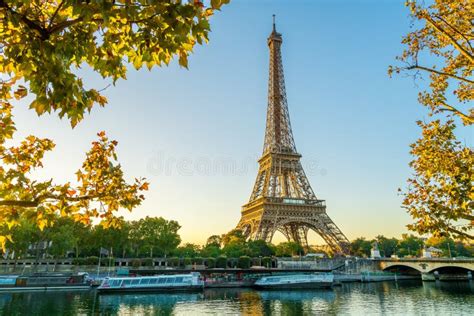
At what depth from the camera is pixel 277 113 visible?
78.8 m

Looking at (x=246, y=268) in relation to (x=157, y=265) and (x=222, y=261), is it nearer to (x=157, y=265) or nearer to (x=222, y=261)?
(x=222, y=261)

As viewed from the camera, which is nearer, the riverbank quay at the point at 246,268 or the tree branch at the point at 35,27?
the tree branch at the point at 35,27

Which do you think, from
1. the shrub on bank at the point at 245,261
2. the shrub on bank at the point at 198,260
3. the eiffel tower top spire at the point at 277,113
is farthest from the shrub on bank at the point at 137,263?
the eiffel tower top spire at the point at 277,113

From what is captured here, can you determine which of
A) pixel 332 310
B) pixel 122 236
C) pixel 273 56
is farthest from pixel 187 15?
pixel 273 56

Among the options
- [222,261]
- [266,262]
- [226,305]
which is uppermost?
[222,261]

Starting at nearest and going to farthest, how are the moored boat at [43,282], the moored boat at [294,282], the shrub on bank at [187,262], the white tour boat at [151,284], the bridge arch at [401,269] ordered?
the moored boat at [43,282], the white tour boat at [151,284], the moored boat at [294,282], the shrub on bank at [187,262], the bridge arch at [401,269]

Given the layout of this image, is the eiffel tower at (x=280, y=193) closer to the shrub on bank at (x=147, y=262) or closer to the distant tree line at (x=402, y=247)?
the shrub on bank at (x=147, y=262)

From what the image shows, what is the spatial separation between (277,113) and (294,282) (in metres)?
41.7

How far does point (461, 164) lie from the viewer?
793 centimetres

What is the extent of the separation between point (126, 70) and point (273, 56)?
81916mm

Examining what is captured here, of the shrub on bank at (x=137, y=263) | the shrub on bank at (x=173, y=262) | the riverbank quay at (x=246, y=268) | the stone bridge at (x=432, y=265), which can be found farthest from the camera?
the shrub on bank at (x=173, y=262)

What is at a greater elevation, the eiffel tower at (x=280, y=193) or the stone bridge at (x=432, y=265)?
the eiffel tower at (x=280, y=193)

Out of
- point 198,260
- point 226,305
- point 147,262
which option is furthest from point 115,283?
point 198,260

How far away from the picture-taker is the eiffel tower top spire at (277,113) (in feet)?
247
